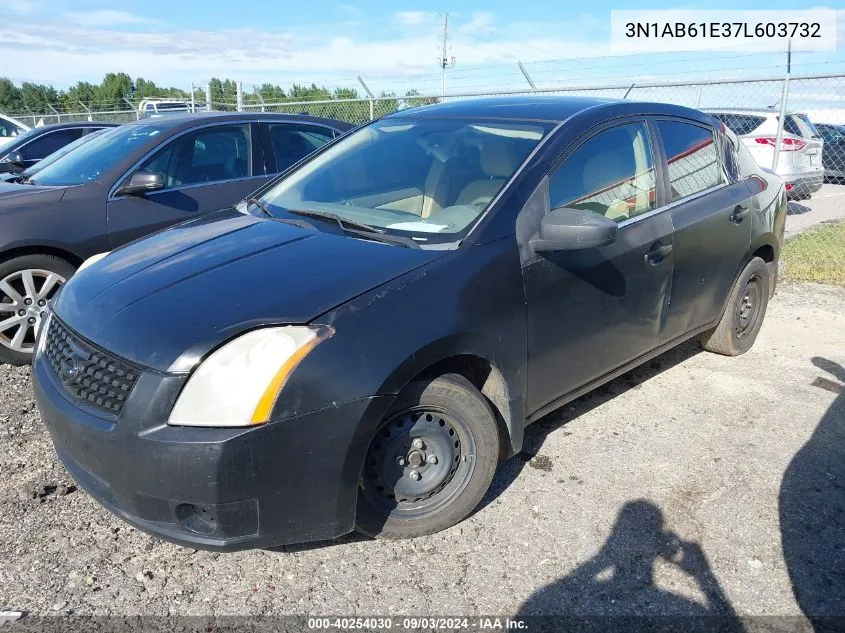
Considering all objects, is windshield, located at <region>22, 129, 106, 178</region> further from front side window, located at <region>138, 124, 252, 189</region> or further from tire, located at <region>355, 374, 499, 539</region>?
tire, located at <region>355, 374, 499, 539</region>

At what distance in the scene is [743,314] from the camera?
470cm

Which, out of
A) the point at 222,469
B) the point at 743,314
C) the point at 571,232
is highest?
the point at 571,232

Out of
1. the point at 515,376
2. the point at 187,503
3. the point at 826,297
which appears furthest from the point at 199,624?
the point at 826,297

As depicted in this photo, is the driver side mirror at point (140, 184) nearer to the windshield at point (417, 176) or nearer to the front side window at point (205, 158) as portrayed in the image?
the front side window at point (205, 158)

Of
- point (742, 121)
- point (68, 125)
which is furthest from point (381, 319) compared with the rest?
point (742, 121)

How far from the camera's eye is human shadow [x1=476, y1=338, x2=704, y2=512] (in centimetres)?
321

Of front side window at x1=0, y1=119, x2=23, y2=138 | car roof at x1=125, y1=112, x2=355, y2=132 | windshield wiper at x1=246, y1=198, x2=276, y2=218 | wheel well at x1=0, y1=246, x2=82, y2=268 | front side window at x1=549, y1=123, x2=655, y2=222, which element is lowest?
wheel well at x1=0, y1=246, x2=82, y2=268

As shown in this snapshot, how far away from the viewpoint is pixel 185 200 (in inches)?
198

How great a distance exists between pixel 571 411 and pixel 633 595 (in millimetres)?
1538

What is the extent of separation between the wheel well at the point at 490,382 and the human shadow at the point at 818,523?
47.1 inches

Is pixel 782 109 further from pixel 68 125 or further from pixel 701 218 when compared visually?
pixel 68 125

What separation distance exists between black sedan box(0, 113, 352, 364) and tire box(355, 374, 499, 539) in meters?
2.95

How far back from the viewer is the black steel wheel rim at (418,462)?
99.2 inches

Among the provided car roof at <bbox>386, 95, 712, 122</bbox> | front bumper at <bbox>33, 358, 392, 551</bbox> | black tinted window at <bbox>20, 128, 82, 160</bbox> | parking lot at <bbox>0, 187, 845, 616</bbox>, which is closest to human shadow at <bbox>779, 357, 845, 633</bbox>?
parking lot at <bbox>0, 187, 845, 616</bbox>
